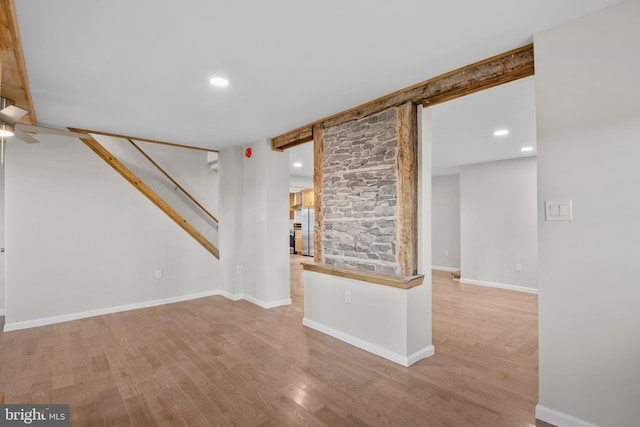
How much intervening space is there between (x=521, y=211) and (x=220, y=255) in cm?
528

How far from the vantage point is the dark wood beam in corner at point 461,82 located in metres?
2.13

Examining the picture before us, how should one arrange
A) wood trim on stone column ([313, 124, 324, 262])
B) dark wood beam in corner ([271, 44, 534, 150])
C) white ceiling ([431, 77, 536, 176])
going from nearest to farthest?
dark wood beam in corner ([271, 44, 534, 150]), white ceiling ([431, 77, 536, 176]), wood trim on stone column ([313, 124, 324, 262])

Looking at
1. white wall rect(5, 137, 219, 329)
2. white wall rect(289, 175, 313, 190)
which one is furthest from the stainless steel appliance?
white wall rect(5, 137, 219, 329)

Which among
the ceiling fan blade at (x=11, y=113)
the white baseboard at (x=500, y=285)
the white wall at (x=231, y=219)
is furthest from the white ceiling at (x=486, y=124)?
the ceiling fan blade at (x=11, y=113)

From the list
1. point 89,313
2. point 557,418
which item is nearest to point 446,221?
point 557,418

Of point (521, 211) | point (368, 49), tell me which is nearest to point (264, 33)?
point (368, 49)

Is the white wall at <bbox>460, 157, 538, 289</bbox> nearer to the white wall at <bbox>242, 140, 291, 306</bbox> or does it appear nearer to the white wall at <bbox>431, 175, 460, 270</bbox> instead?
the white wall at <bbox>431, 175, 460, 270</bbox>

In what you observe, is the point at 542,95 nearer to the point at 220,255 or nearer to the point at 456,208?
the point at 220,255

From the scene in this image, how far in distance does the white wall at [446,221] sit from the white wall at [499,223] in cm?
116

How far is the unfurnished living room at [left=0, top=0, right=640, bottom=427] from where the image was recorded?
1.72 meters

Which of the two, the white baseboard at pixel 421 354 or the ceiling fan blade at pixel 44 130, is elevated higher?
the ceiling fan blade at pixel 44 130

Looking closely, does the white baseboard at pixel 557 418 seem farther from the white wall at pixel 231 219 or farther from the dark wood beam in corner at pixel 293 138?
the white wall at pixel 231 219

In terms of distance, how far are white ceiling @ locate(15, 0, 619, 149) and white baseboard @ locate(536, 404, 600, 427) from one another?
2279 mm

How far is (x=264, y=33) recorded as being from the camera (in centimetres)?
190
